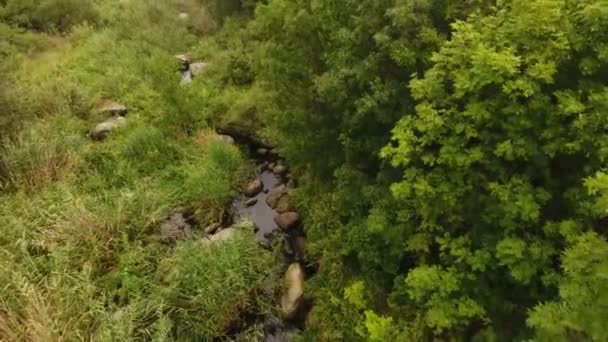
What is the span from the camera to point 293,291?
18.2ft

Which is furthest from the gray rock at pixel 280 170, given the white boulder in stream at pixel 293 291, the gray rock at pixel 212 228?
the white boulder in stream at pixel 293 291

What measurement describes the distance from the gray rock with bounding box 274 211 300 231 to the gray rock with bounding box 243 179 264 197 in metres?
0.87

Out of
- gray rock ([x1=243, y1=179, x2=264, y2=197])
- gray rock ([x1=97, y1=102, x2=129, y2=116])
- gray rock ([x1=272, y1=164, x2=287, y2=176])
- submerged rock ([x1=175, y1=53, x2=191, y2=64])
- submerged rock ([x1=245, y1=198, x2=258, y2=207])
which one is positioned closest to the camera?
submerged rock ([x1=245, y1=198, x2=258, y2=207])

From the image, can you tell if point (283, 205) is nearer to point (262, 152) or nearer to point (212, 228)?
point (212, 228)

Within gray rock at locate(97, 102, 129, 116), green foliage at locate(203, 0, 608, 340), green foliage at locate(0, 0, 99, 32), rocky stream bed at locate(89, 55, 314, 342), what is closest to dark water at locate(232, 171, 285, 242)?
rocky stream bed at locate(89, 55, 314, 342)

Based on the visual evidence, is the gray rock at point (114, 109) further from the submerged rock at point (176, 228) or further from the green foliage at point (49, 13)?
the green foliage at point (49, 13)

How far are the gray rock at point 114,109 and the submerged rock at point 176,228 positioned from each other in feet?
11.6

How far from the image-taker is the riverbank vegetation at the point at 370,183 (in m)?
3.26

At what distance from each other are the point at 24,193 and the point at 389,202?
570 cm

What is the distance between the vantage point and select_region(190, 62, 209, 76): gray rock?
10359 millimetres

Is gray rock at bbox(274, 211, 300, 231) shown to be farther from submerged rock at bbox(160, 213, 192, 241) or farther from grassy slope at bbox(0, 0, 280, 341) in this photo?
submerged rock at bbox(160, 213, 192, 241)

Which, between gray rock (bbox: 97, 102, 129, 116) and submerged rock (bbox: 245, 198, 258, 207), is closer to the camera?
submerged rock (bbox: 245, 198, 258, 207)

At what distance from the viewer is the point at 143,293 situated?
17.4ft

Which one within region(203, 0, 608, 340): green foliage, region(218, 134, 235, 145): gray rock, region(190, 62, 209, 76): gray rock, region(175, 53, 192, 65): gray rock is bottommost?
region(218, 134, 235, 145): gray rock
